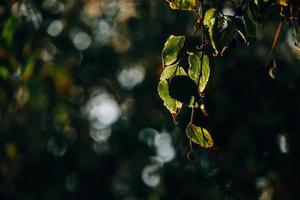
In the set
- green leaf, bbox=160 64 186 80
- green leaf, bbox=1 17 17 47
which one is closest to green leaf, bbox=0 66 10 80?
green leaf, bbox=1 17 17 47

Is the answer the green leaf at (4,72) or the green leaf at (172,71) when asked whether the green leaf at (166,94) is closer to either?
the green leaf at (172,71)

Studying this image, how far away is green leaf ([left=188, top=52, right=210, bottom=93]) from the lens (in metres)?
1.42

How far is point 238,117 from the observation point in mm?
4133

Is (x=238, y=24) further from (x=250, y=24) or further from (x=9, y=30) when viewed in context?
(x=9, y=30)

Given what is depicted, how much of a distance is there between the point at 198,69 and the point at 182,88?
6cm

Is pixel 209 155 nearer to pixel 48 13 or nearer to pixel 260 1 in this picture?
pixel 48 13

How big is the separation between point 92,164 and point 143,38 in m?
1.89

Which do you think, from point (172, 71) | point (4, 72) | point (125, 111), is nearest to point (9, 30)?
point (4, 72)

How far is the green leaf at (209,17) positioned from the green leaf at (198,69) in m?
0.07

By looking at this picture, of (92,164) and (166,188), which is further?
(92,164)

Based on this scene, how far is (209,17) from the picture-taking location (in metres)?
1.42

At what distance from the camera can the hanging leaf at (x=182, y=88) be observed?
139 cm

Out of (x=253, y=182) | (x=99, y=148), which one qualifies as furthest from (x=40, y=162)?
(x=253, y=182)

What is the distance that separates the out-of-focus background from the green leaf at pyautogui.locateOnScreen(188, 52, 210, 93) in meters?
0.37
